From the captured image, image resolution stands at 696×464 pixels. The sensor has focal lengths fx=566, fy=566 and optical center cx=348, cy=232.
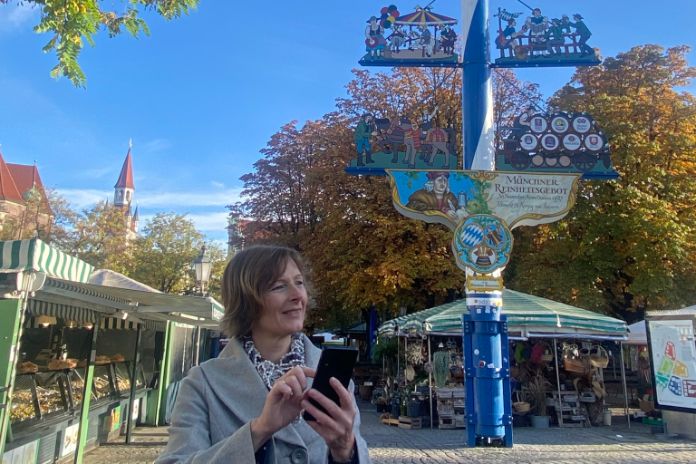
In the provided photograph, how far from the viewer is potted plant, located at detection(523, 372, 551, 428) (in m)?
14.3

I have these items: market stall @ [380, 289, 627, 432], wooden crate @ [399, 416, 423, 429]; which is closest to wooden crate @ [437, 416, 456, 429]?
wooden crate @ [399, 416, 423, 429]

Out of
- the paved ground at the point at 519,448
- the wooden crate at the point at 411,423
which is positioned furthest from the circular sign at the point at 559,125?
the wooden crate at the point at 411,423

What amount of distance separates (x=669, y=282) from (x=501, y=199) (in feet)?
36.8

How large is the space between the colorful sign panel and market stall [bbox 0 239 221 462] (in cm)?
913

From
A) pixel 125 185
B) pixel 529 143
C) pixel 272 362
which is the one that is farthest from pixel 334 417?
pixel 125 185

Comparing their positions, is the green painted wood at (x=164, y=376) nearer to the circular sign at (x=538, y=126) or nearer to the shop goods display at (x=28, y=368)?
the shop goods display at (x=28, y=368)

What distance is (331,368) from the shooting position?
1580mm

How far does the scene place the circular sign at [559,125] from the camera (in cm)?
1141

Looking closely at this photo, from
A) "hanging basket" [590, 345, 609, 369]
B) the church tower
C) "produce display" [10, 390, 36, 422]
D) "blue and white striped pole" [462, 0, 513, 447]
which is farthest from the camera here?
the church tower

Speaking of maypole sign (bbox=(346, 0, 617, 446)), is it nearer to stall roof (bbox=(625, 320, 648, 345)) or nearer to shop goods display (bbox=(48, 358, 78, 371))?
shop goods display (bbox=(48, 358, 78, 371))

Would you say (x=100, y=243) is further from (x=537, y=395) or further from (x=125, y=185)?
(x=125, y=185)

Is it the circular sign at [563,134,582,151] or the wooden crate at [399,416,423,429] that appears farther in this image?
the wooden crate at [399,416,423,429]

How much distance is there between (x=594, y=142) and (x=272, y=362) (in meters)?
11.0

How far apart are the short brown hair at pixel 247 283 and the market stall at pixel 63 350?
3947mm
